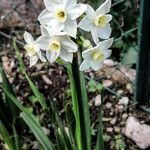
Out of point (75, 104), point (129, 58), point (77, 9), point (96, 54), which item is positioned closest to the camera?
point (77, 9)

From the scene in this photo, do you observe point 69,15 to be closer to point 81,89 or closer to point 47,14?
point 47,14

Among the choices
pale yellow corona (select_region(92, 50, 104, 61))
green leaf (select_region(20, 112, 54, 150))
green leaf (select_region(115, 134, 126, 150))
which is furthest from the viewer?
green leaf (select_region(115, 134, 126, 150))

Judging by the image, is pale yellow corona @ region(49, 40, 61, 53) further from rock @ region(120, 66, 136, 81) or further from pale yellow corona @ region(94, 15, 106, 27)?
rock @ region(120, 66, 136, 81)

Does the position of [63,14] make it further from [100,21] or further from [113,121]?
[113,121]

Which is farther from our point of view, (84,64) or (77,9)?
(84,64)

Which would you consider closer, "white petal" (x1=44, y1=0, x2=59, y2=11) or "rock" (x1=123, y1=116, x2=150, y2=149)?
"white petal" (x1=44, y1=0, x2=59, y2=11)

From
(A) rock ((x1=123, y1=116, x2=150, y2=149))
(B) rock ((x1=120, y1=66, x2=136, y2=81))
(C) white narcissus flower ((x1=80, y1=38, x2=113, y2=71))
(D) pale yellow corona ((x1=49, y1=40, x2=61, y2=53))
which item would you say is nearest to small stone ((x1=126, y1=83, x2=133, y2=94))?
(B) rock ((x1=120, y1=66, x2=136, y2=81))

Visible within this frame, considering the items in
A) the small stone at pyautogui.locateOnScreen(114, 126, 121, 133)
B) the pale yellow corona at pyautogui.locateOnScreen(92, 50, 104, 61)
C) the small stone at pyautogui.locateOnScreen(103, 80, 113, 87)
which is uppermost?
the pale yellow corona at pyautogui.locateOnScreen(92, 50, 104, 61)

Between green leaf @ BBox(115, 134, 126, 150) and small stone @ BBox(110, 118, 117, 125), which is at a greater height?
small stone @ BBox(110, 118, 117, 125)

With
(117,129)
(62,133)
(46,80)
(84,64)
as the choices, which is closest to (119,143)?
(117,129)
